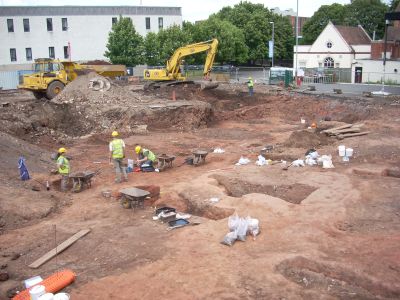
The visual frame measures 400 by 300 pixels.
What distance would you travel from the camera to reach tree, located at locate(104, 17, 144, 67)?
168ft

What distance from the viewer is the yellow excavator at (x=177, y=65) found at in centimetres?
3253

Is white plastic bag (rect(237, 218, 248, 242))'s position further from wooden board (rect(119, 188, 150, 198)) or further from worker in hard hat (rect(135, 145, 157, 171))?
worker in hard hat (rect(135, 145, 157, 171))

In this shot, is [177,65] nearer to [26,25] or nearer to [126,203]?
[126,203]

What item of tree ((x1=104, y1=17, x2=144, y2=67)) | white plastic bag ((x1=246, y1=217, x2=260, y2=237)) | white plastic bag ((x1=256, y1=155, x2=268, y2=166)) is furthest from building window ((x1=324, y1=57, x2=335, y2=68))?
white plastic bag ((x1=246, y1=217, x2=260, y2=237))

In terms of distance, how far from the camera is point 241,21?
71.8 m

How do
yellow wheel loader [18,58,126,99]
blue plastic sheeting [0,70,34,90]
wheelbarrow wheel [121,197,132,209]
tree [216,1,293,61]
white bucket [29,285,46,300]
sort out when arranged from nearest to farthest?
white bucket [29,285,46,300], wheelbarrow wheel [121,197,132,209], yellow wheel loader [18,58,126,99], blue plastic sheeting [0,70,34,90], tree [216,1,293,61]

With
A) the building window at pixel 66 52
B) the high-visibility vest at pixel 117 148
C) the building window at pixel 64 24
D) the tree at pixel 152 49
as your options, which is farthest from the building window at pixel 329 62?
the high-visibility vest at pixel 117 148

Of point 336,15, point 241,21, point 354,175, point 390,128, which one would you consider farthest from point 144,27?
point 354,175

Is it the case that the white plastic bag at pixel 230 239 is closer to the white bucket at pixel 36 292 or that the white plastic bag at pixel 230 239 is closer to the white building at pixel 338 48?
the white bucket at pixel 36 292

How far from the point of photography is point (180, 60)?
3338 cm

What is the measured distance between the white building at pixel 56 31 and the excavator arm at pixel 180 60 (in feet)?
79.7

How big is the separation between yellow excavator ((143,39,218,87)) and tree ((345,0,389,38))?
45.4m

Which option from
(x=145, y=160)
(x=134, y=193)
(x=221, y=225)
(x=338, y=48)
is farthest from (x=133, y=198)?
(x=338, y=48)

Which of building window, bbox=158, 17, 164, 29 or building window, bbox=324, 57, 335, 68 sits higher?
building window, bbox=158, 17, 164, 29
